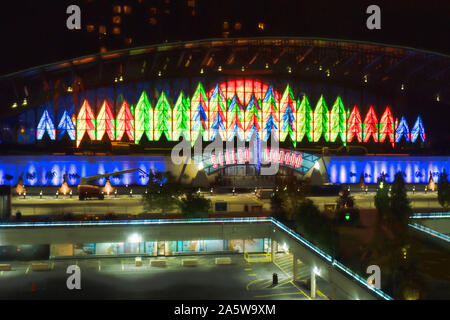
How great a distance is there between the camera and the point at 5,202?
41.0 meters

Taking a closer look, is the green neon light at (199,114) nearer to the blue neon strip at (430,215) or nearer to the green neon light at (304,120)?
the green neon light at (304,120)

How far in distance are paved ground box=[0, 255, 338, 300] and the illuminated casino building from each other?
97.9ft

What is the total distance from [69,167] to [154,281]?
3646 centimetres

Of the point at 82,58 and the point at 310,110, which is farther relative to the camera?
the point at 310,110

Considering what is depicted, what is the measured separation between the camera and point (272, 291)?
110ft

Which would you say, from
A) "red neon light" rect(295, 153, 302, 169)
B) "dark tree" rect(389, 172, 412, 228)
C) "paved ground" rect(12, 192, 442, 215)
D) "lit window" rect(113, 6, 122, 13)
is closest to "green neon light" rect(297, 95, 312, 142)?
"red neon light" rect(295, 153, 302, 169)

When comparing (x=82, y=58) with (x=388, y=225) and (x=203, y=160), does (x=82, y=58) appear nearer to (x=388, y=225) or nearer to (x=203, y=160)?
(x=203, y=160)

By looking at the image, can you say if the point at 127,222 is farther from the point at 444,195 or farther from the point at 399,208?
the point at 444,195

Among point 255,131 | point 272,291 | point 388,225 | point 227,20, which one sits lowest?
point 272,291

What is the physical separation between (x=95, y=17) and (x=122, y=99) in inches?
503

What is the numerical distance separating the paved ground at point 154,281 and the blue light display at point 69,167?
28280 mm

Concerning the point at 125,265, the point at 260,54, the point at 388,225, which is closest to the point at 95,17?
the point at 260,54

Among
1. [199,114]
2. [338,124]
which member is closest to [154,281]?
[199,114]

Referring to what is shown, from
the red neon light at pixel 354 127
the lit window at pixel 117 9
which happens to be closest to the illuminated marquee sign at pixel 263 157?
the red neon light at pixel 354 127
